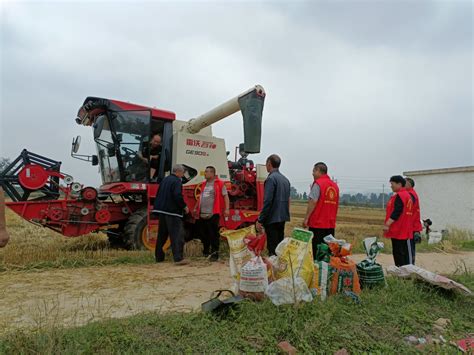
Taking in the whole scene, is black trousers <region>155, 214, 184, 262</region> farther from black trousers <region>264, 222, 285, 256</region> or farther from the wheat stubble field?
black trousers <region>264, 222, 285, 256</region>

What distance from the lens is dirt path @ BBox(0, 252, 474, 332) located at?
119 inches

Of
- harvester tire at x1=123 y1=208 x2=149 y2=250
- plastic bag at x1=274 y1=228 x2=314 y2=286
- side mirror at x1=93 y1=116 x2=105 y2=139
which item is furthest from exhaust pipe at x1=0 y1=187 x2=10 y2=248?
side mirror at x1=93 y1=116 x2=105 y2=139

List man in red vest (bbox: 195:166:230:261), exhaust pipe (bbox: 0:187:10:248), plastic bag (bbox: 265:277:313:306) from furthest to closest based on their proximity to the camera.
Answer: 1. man in red vest (bbox: 195:166:230:261)
2. plastic bag (bbox: 265:277:313:306)
3. exhaust pipe (bbox: 0:187:10:248)

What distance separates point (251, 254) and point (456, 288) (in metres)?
2.27

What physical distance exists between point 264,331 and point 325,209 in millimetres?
2298

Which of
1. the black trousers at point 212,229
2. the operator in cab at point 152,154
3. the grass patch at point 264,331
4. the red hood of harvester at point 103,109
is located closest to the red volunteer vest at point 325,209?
the grass patch at point 264,331

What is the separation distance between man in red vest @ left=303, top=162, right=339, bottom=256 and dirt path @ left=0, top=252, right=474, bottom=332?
1366 mm

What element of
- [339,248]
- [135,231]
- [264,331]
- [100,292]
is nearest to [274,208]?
[339,248]

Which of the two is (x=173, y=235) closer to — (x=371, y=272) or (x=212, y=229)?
(x=212, y=229)

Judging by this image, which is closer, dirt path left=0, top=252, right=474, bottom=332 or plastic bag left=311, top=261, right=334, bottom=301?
dirt path left=0, top=252, right=474, bottom=332

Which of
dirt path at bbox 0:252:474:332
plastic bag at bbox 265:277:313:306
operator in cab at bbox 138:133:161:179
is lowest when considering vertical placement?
dirt path at bbox 0:252:474:332

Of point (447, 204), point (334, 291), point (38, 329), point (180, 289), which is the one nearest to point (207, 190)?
point (180, 289)

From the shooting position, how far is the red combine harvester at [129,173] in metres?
6.47

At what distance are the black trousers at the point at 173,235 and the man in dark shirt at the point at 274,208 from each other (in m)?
1.61
